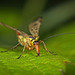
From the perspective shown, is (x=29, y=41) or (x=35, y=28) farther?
(x=35, y=28)

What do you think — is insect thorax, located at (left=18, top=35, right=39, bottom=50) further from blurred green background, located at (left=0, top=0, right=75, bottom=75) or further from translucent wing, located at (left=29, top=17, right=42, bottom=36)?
translucent wing, located at (left=29, top=17, right=42, bottom=36)

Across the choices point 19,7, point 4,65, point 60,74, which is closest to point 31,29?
point 4,65

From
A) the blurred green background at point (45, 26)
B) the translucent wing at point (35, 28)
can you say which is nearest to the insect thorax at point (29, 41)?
the blurred green background at point (45, 26)

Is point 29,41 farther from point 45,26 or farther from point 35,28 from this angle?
point 45,26

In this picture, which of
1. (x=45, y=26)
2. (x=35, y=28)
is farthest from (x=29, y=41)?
(x=45, y=26)

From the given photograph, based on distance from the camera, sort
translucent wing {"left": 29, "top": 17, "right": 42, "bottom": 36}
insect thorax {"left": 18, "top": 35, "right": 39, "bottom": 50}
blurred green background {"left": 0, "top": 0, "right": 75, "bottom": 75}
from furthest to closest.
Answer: translucent wing {"left": 29, "top": 17, "right": 42, "bottom": 36}, insect thorax {"left": 18, "top": 35, "right": 39, "bottom": 50}, blurred green background {"left": 0, "top": 0, "right": 75, "bottom": 75}

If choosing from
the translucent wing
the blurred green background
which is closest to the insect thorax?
the blurred green background

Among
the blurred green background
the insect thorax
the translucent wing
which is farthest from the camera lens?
the translucent wing

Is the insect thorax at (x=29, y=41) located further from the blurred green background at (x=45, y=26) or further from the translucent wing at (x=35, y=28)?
the translucent wing at (x=35, y=28)
